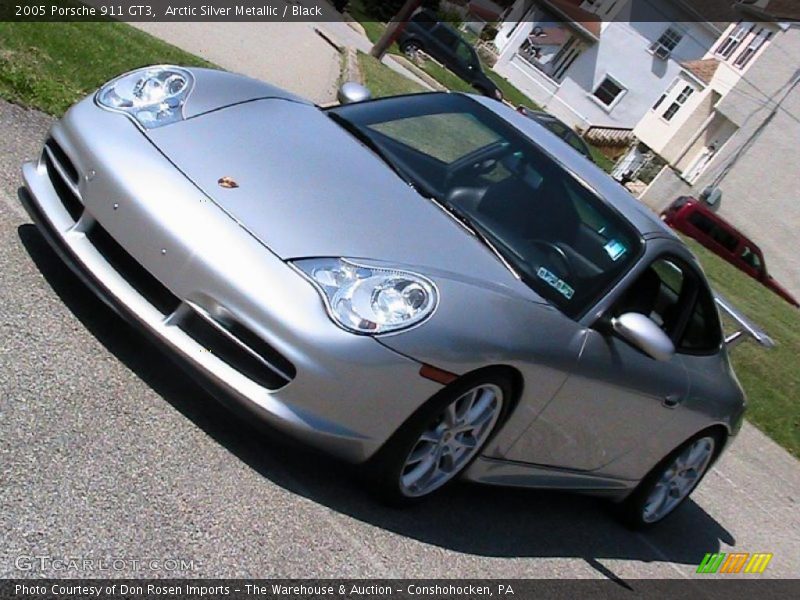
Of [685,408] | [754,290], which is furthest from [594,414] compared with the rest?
[754,290]

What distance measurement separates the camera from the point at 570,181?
16.2 feet

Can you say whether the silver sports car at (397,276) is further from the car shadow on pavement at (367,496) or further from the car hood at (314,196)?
the car shadow on pavement at (367,496)

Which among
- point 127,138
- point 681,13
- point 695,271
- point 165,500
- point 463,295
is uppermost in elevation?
point 681,13

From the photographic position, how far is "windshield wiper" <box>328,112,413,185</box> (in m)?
4.66

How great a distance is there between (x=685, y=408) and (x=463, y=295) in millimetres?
1911

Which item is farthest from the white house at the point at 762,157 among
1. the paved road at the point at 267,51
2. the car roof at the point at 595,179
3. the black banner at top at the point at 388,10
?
the car roof at the point at 595,179

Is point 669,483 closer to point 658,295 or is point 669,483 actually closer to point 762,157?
point 658,295

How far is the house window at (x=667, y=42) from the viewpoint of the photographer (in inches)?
1890

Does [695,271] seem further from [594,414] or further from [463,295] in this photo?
[463,295]

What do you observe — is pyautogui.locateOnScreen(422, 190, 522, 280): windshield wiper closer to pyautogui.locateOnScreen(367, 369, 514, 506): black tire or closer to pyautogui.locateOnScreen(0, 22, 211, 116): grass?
pyautogui.locateOnScreen(367, 369, 514, 506): black tire

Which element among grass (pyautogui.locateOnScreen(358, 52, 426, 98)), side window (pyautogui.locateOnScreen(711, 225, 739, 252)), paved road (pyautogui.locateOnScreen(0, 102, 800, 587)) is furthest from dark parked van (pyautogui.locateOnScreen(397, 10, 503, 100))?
paved road (pyautogui.locateOnScreen(0, 102, 800, 587))

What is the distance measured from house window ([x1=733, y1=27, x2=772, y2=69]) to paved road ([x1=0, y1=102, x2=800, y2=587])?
133 feet

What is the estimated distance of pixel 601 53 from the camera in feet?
161

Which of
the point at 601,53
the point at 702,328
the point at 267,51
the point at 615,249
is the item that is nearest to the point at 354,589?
the point at 615,249
